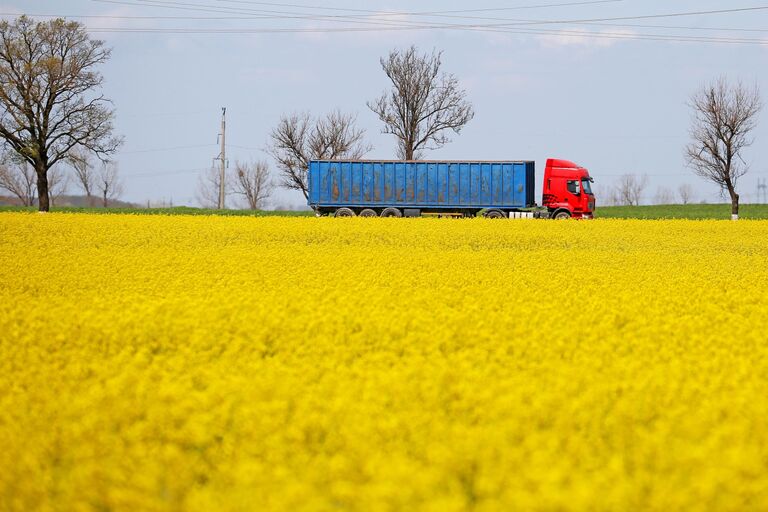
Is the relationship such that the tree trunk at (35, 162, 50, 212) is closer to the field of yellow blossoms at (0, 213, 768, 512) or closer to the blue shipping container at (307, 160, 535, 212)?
the blue shipping container at (307, 160, 535, 212)

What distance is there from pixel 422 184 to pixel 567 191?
7313mm

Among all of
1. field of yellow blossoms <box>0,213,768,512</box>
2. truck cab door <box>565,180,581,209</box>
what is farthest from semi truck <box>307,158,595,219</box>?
field of yellow blossoms <box>0,213,768,512</box>

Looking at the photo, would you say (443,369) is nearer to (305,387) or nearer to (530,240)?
(305,387)

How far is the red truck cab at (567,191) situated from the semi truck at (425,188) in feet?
0.87

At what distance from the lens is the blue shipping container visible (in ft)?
157

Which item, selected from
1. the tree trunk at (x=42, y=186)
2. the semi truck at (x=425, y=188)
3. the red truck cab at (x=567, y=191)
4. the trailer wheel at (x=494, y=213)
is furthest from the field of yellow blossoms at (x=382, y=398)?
the tree trunk at (x=42, y=186)

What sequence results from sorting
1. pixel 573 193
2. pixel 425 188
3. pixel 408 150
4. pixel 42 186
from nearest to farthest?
1. pixel 573 193
2. pixel 425 188
3. pixel 42 186
4. pixel 408 150

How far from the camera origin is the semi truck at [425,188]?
47.9m

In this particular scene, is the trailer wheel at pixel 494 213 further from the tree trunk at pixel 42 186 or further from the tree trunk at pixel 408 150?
the tree trunk at pixel 42 186

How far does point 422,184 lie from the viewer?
4881 centimetres

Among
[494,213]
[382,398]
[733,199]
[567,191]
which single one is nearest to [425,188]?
[494,213]

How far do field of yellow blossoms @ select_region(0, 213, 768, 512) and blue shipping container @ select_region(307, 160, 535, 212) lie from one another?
36.1 meters

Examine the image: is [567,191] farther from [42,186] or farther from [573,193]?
[42,186]

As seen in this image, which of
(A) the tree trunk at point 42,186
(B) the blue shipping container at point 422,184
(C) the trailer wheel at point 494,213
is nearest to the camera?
(C) the trailer wheel at point 494,213
